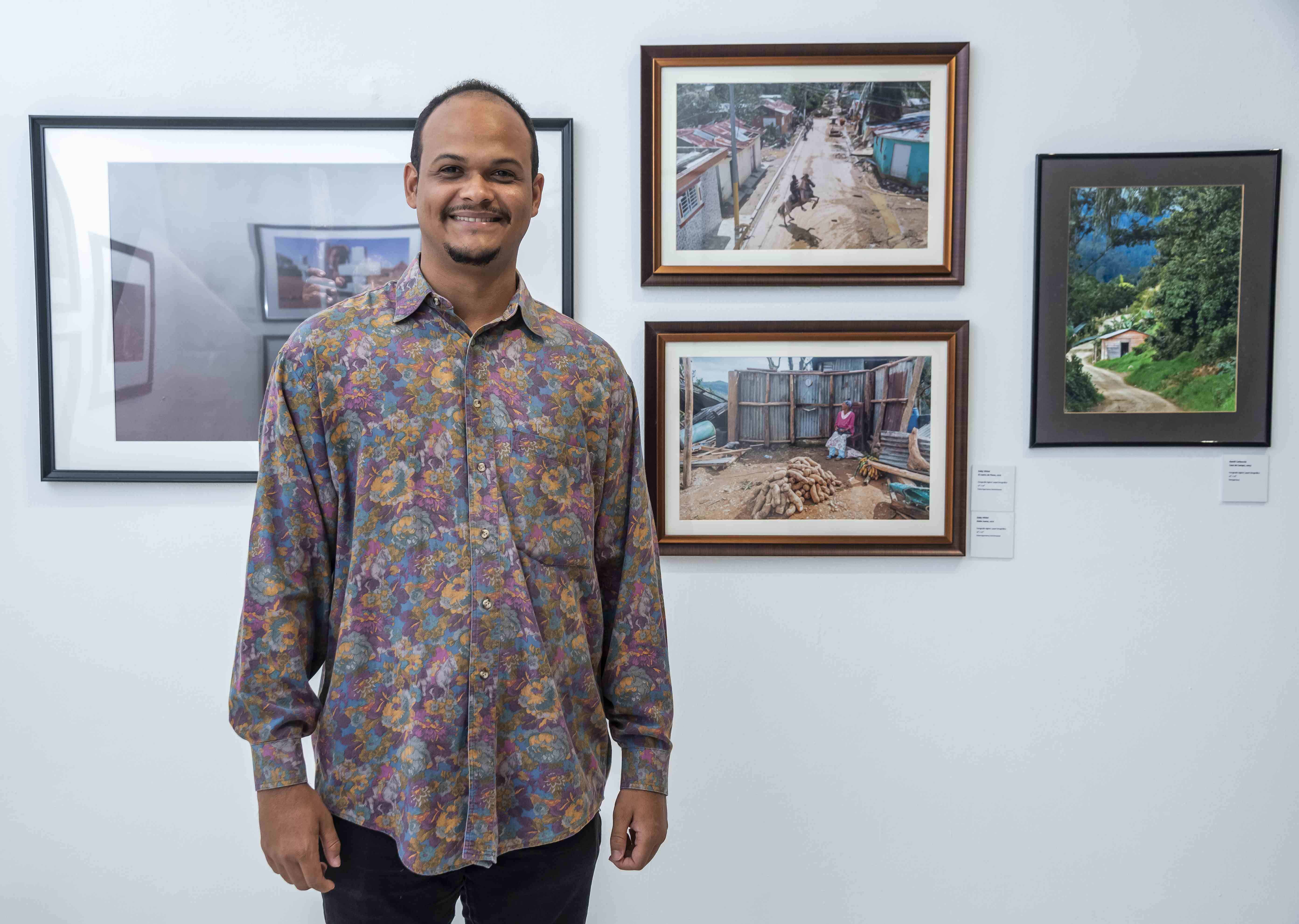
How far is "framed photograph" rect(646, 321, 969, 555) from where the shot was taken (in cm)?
150

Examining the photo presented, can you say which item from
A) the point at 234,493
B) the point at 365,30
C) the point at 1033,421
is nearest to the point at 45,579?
the point at 234,493

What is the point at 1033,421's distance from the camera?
4.95 ft

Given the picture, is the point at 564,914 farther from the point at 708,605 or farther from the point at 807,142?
the point at 807,142

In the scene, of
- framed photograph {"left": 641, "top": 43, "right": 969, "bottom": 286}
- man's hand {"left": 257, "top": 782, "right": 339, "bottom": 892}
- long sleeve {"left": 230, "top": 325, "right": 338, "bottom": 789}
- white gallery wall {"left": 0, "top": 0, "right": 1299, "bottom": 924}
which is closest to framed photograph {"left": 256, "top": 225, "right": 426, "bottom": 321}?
white gallery wall {"left": 0, "top": 0, "right": 1299, "bottom": 924}

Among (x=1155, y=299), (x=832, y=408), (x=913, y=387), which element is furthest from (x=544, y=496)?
(x=1155, y=299)

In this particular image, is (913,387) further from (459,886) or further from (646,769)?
(459,886)

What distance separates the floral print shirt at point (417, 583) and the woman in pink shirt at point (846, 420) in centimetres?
67

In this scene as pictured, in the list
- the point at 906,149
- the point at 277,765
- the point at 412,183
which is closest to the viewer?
the point at 277,765

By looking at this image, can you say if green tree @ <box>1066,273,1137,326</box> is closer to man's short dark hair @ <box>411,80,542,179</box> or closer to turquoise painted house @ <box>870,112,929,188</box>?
turquoise painted house @ <box>870,112,929,188</box>

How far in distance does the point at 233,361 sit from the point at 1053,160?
Answer: 60.0 inches

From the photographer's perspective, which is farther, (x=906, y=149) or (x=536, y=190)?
(x=906, y=149)

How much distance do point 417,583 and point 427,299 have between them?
0.34m

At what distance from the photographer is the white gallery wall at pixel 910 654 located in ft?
4.90

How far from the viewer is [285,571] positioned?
94 centimetres
